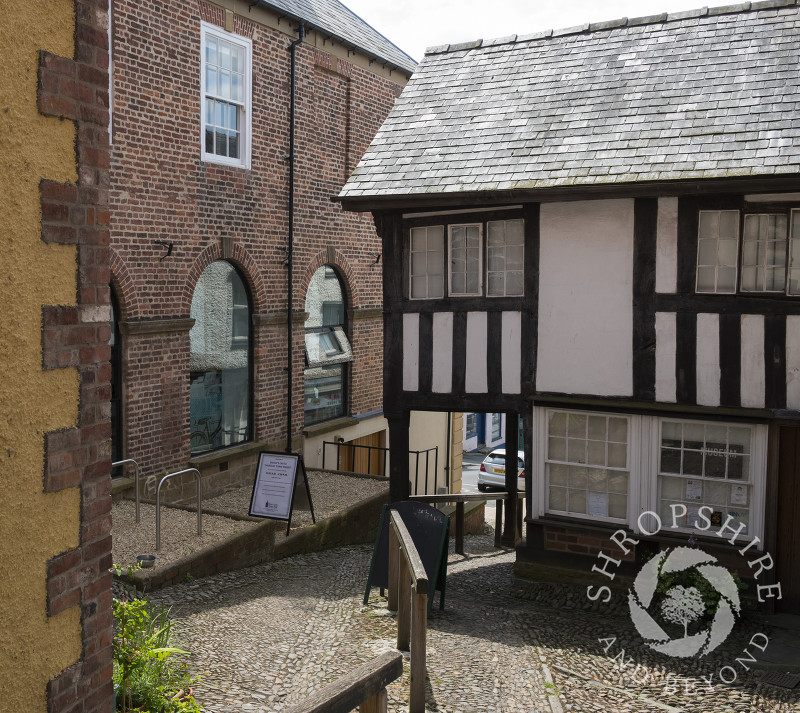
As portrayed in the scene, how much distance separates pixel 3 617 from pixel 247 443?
11.5 m

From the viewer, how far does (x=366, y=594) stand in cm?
820

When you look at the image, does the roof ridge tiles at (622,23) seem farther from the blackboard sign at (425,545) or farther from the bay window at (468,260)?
the blackboard sign at (425,545)

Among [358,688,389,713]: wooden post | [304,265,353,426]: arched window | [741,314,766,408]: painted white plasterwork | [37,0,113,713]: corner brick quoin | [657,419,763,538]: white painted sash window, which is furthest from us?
[304,265,353,426]: arched window

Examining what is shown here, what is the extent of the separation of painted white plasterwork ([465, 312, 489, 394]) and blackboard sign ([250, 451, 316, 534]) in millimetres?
2510

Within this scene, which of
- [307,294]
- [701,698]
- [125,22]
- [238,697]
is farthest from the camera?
[307,294]

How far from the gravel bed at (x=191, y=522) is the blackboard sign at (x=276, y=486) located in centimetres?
30

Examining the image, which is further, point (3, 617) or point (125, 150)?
point (125, 150)

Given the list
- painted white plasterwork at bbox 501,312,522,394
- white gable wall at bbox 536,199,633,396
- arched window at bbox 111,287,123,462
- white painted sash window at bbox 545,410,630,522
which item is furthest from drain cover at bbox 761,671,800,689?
arched window at bbox 111,287,123,462

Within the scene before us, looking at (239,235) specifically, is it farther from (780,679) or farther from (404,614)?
(780,679)

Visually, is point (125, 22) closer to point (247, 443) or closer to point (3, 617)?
point (247, 443)

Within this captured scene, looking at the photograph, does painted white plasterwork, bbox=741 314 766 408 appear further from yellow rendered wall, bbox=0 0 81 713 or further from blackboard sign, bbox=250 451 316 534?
yellow rendered wall, bbox=0 0 81 713

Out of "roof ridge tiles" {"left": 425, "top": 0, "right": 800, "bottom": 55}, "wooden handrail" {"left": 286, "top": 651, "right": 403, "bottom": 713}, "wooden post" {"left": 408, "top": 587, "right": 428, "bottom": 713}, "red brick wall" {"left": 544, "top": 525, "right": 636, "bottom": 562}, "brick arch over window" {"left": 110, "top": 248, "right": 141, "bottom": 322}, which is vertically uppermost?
"roof ridge tiles" {"left": 425, "top": 0, "right": 800, "bottom": 55}

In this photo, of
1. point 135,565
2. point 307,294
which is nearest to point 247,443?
point 307,294

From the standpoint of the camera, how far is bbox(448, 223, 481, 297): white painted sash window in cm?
1042
